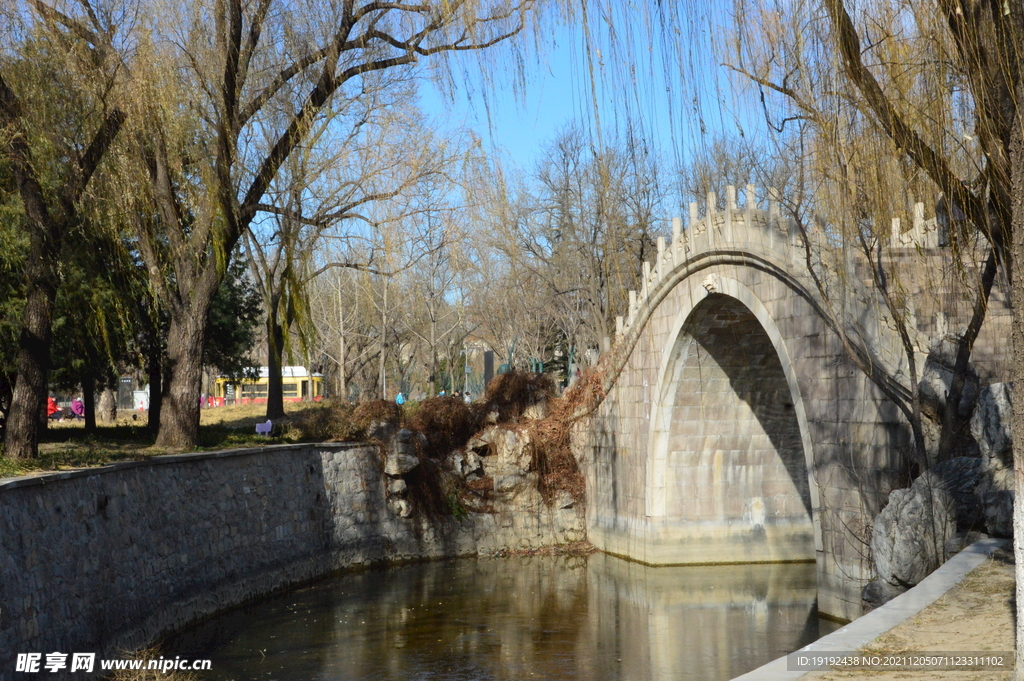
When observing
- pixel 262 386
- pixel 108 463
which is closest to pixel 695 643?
pixel 108 463

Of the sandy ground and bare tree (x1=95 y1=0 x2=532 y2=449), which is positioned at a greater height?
bare tree (x1=95 y1=0 x2=532 y2=449)

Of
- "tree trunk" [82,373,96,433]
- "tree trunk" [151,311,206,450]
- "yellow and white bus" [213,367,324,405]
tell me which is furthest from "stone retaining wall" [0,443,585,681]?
"yellow and white bus" [213,367,324,405]

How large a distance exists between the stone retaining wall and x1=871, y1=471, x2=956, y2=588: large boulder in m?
6.96

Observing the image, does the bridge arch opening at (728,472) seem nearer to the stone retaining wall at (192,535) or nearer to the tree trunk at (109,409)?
the stone retaining wall at (192,535)

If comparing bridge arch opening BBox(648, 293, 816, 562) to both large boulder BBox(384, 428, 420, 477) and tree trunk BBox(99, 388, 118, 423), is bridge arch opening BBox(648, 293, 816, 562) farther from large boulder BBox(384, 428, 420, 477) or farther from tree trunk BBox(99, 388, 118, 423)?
tree trunk BBox(99, 388, 118, 423)

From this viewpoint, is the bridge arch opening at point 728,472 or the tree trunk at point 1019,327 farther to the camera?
the bridge arch opening at point 728,472

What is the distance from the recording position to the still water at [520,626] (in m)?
10.8

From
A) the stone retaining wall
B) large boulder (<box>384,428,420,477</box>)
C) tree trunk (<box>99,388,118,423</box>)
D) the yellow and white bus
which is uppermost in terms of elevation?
the yellow and white bus

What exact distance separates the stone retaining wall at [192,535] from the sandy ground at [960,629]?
6.25 m

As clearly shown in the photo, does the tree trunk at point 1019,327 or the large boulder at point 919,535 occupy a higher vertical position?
the tree trunk at point 1019,327

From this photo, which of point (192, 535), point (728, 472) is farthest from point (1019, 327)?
point (728, 472)

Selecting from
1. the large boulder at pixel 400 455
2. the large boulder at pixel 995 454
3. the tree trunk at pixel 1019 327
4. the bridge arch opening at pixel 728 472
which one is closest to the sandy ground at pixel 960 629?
the tree trunk at pixel 1019 327

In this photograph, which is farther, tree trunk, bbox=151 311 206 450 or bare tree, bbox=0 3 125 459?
tree trunk, bbox=151 311 206 450

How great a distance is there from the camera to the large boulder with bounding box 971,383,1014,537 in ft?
24.4
